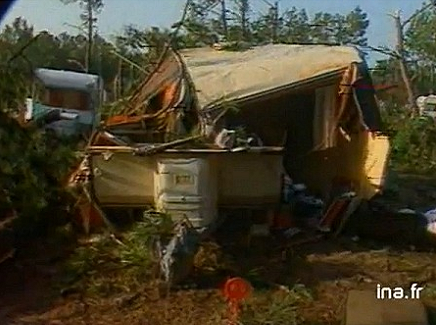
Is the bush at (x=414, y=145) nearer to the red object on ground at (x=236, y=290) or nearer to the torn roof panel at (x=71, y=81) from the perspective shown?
the torn roof panel at (x=71, y=81)

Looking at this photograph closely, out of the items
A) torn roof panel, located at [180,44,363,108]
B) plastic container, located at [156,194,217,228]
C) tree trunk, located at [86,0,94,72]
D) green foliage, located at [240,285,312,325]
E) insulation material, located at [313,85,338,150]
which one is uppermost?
tree trunk, located at [86,0,94,72]

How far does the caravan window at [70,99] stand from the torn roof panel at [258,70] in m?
6.62

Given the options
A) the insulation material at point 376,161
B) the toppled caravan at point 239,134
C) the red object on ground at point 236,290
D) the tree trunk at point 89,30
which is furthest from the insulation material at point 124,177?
the tree trunk at point 89,30

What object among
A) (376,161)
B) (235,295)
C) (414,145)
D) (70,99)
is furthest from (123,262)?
(70,99)

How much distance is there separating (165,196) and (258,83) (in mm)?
1585

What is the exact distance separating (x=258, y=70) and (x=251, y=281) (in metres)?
2.45

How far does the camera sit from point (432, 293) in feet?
19.2

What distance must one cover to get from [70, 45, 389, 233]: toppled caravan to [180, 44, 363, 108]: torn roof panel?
0.04 ft

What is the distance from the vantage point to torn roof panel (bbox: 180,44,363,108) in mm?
7334

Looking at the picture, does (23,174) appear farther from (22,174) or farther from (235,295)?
(235,295)

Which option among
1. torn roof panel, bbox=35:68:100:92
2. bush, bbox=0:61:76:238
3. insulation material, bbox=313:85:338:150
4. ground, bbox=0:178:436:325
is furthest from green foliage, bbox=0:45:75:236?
torn roof panel, bbox=35:68:100:92

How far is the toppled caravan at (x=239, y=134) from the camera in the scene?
6.66 meters

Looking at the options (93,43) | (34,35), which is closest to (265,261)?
(34,35)

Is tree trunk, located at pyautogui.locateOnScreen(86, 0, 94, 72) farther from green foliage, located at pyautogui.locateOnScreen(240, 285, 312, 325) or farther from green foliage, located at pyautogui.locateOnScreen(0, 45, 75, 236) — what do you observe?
green foliage, located at pyautogui.locateOnScreen(240, 285, 312, 325)
